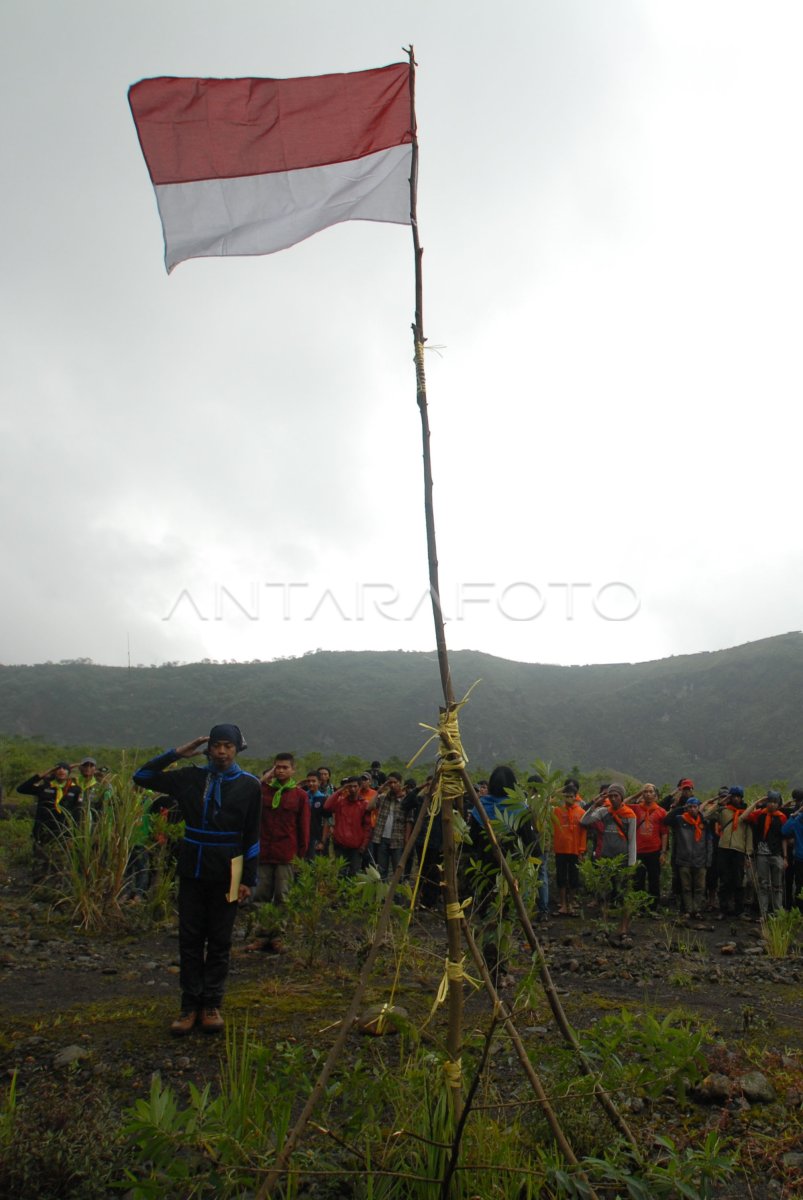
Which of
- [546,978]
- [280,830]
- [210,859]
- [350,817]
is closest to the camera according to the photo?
[546,978]

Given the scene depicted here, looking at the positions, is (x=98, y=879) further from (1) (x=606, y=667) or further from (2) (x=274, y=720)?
(1) (x=606, y=667)

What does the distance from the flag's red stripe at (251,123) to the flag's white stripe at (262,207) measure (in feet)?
0.18

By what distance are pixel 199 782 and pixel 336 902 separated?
361 cm

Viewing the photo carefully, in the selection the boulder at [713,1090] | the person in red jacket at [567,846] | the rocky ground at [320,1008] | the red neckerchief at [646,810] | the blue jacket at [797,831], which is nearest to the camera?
the rocky ground at [320,1008]

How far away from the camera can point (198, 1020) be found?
4742mm

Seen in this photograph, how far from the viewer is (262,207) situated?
14.4 ft

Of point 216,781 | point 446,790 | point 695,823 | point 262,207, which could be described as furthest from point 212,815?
point 695,823

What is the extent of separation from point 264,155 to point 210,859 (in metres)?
4.18

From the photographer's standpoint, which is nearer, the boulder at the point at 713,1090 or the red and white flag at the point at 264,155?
the boulder at the point at 713,1090

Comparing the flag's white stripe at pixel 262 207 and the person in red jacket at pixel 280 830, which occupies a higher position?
the flag's white stripe at pixel 262 207

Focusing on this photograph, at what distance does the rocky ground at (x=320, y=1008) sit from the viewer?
3.44 meters

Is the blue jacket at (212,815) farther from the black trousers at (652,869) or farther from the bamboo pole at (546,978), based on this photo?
the black trousers at (652,869)

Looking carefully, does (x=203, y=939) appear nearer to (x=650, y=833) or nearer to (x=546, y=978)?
(x=546, y=978)

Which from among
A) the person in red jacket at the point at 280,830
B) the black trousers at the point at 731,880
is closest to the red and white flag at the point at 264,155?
the person in red jacket at the point at 280,830
